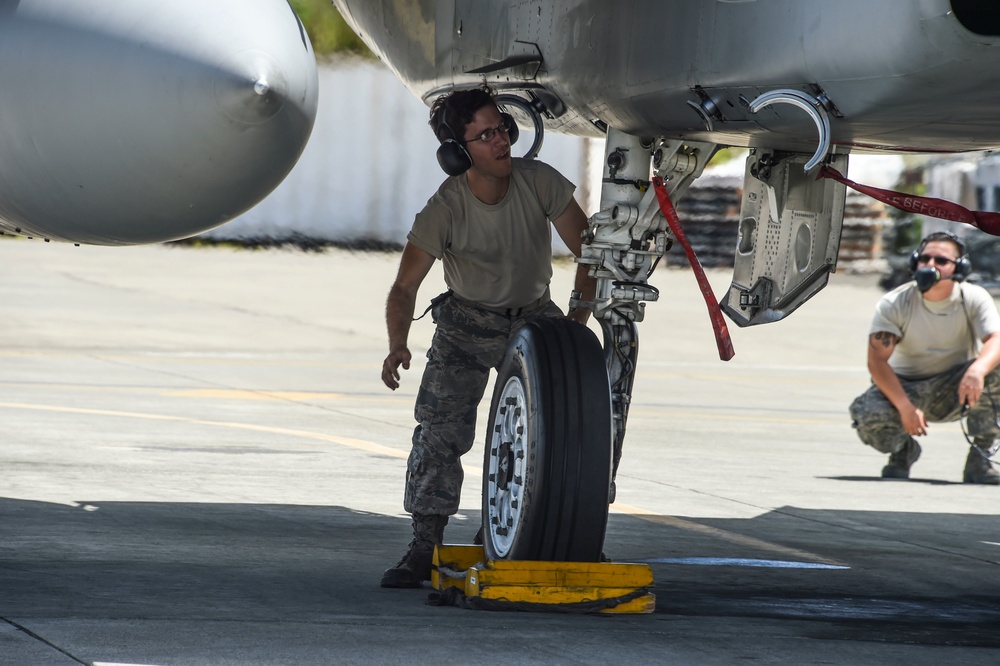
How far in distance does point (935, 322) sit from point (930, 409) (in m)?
0.57

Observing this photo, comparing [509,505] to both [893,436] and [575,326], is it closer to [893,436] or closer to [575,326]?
[575,326]

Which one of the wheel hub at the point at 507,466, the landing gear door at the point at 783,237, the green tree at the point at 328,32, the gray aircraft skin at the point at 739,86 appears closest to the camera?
the gray aircraft skin at the point at 739,86

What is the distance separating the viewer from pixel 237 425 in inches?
479

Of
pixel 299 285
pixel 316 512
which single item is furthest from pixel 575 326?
pixel 299 285

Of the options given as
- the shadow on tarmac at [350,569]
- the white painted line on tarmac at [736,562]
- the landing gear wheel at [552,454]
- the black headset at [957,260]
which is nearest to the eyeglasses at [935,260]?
the black headset at [957,260]

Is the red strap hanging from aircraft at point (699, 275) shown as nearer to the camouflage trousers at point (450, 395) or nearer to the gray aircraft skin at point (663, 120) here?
the gray aircraft skin at point (663, 120)

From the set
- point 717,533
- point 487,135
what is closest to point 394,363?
point 487,135

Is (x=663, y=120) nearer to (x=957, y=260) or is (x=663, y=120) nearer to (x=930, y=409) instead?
(x=957, y=260)

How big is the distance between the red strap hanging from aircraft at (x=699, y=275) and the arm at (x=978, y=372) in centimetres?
431

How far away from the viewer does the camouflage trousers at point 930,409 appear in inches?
427

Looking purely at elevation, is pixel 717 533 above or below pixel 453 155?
below

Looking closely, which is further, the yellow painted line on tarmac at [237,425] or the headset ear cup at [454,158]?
the yellow painted line on tarmac at [237,425]

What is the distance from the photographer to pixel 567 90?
264 inches

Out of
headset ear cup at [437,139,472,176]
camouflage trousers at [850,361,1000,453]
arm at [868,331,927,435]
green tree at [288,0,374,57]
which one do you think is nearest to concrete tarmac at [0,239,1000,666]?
camouflage trousers at [850,361,1000,453]
